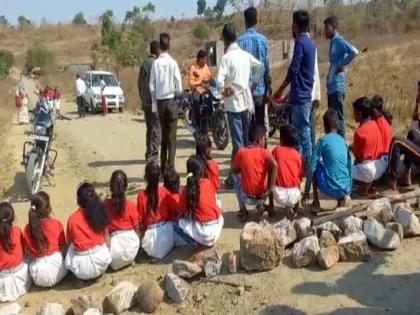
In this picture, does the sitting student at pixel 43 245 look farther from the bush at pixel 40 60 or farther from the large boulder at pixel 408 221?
the bush at pixel 40 60

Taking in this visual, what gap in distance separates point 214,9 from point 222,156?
2861 inches

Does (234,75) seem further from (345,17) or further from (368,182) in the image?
(345,17)

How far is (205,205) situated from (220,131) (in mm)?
5166

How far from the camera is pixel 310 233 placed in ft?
18.4

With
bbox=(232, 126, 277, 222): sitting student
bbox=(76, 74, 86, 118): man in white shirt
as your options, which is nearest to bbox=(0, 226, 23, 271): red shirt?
bbox=(232, 126, 277, 222): sitting student

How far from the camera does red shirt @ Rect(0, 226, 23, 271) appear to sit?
5.50 m

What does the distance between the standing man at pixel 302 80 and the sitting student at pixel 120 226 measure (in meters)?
2.18

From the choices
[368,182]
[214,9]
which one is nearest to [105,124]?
[368,182]

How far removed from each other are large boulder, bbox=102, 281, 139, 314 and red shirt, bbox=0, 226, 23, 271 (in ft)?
3.03

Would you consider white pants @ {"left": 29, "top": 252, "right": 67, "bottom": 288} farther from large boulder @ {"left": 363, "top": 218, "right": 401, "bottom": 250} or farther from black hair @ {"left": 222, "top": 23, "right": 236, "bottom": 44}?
black hair @ {"left": 222, "top": 23, "right": 236, "bottom": 44}

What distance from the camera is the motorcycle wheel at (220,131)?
1080 centimetres

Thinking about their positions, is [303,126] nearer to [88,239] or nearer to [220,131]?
[88,239]

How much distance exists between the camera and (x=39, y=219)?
5.64 metres

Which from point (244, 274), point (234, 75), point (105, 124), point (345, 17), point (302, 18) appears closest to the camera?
point (244, 274)
